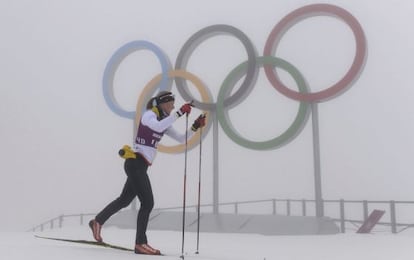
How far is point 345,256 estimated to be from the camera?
2.35m

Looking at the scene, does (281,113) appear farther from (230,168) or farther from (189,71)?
(189,71)

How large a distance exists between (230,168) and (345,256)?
215 centimetres

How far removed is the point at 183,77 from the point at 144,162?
2566 mm

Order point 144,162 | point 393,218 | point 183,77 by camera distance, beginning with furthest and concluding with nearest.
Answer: point 183,77
point 393,218
point 144,162

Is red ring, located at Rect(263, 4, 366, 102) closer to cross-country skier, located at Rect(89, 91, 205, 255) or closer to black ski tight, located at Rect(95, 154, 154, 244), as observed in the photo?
cross-country skier, located at Rect(89, 91, 205, 255)

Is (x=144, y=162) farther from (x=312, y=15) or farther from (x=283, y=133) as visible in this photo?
(x=312, y=15)

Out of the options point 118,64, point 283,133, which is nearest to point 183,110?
point 283,133

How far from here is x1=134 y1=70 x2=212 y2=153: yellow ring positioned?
180 inches

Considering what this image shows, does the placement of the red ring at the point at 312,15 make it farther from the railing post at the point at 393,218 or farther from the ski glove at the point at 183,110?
the ski glove at the point at 183,110

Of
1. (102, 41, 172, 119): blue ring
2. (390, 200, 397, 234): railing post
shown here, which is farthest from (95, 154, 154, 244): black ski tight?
(102, 41, 172, 119): blue ring

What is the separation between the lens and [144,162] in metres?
2.36

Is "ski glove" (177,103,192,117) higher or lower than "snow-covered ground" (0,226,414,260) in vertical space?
higher

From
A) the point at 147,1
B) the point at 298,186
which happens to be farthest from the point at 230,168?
the point at 147,1

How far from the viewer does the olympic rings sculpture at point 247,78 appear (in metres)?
4.03
